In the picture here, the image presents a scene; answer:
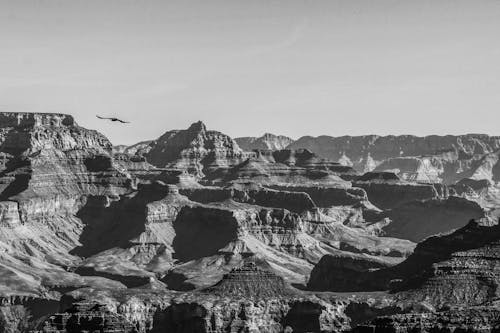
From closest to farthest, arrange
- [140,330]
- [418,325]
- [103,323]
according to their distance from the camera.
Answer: [418,325], [103,323], [140,330]

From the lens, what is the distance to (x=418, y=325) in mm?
140375

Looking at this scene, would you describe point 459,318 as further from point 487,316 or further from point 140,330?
point 140,330

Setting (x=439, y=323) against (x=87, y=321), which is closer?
(x=439, y=323)

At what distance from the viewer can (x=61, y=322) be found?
158 metres

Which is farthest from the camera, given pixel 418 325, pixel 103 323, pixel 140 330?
pixel 140 330

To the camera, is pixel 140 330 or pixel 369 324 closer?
pixel 369 324

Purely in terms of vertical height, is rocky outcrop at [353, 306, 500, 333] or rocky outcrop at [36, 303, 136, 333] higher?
rocky outcrop at [353, 306, 500, 333]

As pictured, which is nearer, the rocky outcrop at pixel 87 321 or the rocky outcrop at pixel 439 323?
the rocky outcrop at pixel 439 323

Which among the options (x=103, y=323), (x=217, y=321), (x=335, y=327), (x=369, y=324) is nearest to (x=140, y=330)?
(x=217, y=321)

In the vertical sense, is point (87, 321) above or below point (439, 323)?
below

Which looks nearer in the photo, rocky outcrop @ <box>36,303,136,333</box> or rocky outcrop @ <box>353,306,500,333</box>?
rocky outcrop @ <box>353,306,500,333</box>

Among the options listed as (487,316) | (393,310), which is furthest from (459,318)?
(393,310)

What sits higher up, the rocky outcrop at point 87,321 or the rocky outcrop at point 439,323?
the rocky outcrop at point 439,323

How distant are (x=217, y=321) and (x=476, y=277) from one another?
36799 millimetres
